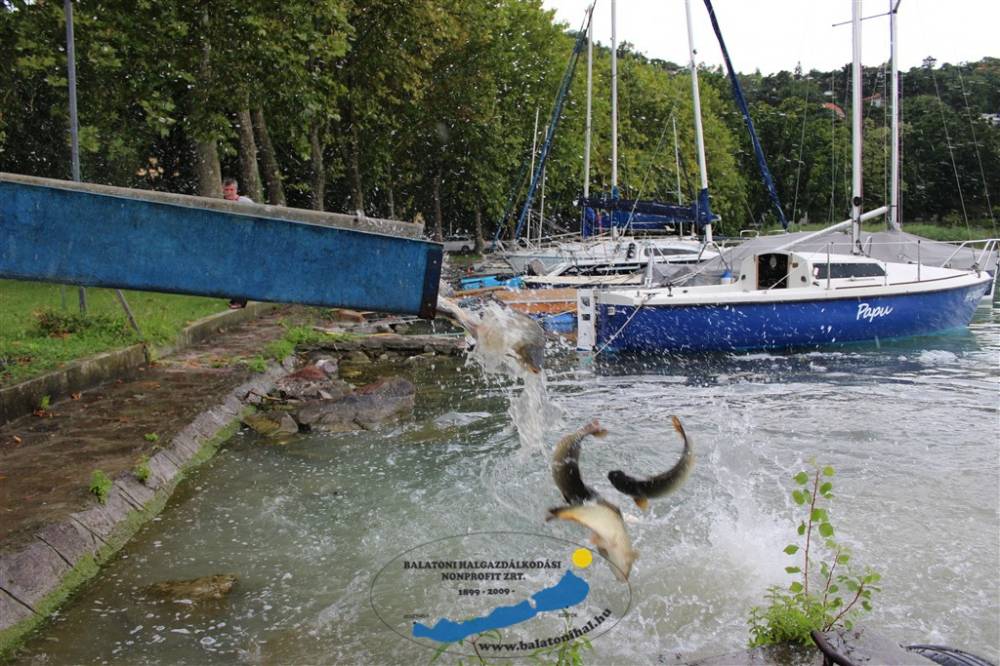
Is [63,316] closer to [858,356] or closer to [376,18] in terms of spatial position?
[858,356]

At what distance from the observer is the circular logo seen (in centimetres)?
475

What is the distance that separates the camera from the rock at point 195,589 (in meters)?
5.30

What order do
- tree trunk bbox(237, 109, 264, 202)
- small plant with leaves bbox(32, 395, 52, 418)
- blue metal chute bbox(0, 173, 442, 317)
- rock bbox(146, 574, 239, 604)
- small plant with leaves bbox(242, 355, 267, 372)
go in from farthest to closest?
tree trunk bbox(237, 109, 264, 202) → small plant with leaves bbox(242, 355, 267, 372) → small plant with leaves bbox(32, 395, 52, 418) → rock bbox(146, 574, 239, 604) → blue metal chute bbox(0, 173, 442, 317)

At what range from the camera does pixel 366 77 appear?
81.1 ft

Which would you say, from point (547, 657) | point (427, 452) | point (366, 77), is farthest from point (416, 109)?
point (547, 657)

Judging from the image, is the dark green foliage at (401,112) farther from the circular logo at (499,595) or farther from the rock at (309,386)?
the circular logo at (499,595)

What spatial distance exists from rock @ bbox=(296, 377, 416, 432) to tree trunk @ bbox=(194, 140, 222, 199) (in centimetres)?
967

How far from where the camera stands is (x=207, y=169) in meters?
18.5

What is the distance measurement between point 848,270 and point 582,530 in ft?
39.1

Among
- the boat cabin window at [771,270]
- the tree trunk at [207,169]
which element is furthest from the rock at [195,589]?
the tree trunk at [207,169]

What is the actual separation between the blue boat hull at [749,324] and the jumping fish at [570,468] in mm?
8846

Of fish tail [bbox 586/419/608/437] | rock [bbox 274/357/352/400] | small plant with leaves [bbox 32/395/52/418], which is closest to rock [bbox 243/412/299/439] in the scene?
rock [bbox 274/357/352/400]

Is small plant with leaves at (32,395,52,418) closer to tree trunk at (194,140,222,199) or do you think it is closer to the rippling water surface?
the rippling water surface

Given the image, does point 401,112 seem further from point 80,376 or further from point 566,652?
point 566,652
